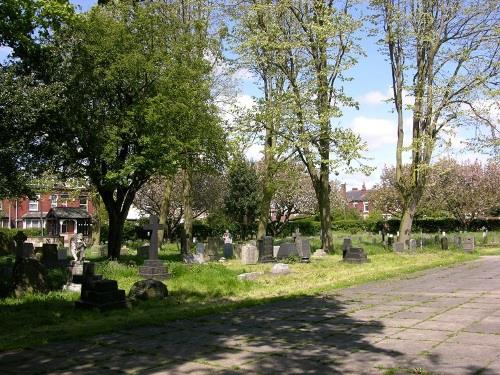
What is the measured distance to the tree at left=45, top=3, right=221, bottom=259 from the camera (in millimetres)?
18672

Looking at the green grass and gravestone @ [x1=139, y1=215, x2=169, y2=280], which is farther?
gravestone @ [x1=139, y1=215, x2=169, y2=280]

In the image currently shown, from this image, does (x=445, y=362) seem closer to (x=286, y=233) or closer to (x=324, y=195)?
(x=324, y=195)

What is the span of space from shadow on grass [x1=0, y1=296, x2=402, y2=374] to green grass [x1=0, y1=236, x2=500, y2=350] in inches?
26.7

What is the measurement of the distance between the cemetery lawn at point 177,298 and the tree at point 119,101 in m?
4.14

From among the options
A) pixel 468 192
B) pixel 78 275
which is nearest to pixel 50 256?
pixel 78 275

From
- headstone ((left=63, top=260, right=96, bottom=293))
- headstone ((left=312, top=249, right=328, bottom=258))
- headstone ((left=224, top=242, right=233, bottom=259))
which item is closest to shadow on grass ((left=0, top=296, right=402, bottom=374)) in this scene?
headstone ((left=63, top=260, right=96, bottom=293))

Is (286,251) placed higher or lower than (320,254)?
higher

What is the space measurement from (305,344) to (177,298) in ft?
18.3

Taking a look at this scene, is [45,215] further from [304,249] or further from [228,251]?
[304,249]

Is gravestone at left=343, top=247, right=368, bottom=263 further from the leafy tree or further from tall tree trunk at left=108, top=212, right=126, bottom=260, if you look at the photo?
the leafy tree

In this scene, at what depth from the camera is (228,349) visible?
674 cm

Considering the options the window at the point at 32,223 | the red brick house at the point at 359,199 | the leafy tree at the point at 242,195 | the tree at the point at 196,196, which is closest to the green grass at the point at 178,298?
the leafy tree at the point at 242,195

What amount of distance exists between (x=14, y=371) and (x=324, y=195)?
23.1 m

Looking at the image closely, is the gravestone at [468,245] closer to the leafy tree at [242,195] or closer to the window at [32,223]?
the leafy tree at [242,195]
